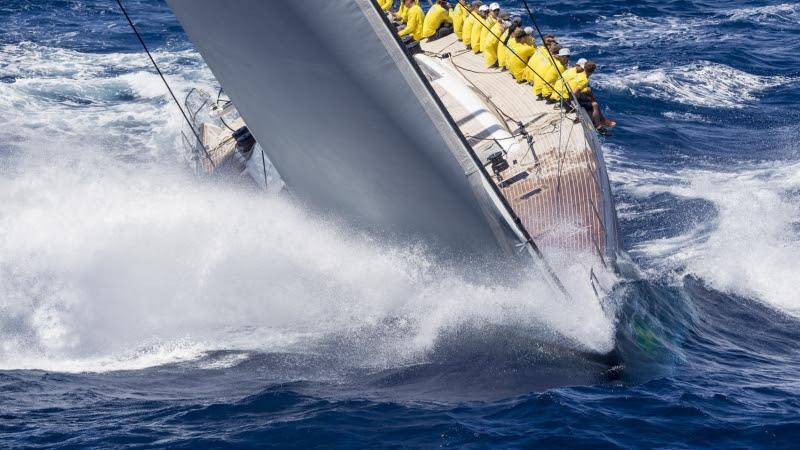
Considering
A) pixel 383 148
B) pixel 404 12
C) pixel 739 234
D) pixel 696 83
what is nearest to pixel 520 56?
pixel 739 234

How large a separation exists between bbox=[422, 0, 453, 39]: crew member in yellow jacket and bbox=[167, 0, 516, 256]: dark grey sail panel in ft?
26.0

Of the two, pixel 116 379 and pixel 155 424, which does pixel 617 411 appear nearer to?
pixel 155 424

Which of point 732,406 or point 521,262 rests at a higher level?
point 521,262

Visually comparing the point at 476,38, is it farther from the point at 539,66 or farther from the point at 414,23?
the point at 539,66

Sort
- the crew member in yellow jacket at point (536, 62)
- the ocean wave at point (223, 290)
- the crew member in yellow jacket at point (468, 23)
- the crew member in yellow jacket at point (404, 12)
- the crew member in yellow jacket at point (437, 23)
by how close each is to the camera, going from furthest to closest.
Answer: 1. the crew member in yellow jacket at point (404, 12)
2. the crew member in yellow jacket at point (437, 23)
3. the crew member in yellow jacket at point (468, 23)
4. the crew member in yellow jacket at point (536, 62)
5. the ocean wave at point (223, 290)

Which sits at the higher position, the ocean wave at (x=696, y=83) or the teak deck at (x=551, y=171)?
the teak deck at (x=551, y=171)

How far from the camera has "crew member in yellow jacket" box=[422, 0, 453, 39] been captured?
20.0 metres

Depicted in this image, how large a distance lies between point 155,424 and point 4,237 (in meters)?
5.81

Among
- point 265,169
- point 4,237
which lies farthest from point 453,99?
point 4,237

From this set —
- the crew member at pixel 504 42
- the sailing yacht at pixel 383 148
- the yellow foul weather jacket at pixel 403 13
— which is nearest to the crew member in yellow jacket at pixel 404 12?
the yellow foul weather jacket at pixel 403 13

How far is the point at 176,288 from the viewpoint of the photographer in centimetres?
1387

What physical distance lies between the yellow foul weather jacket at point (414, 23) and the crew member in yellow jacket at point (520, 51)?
3.71 m

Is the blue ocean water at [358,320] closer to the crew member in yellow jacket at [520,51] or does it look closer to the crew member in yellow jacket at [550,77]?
the crew member in yellow jacket at [550,77]

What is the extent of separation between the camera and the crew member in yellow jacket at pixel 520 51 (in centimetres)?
1662
